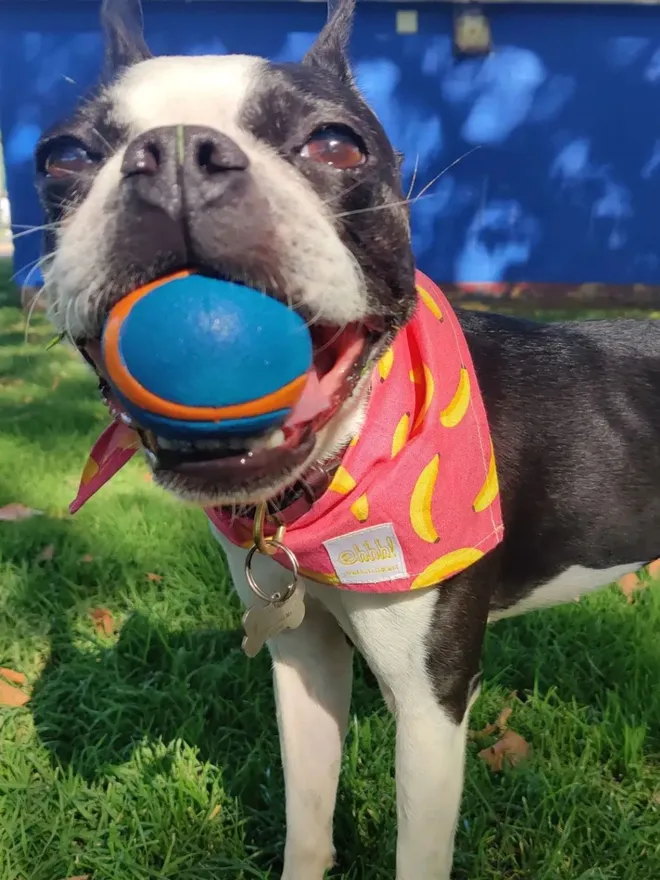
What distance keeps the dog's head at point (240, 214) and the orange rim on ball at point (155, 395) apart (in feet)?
0.14

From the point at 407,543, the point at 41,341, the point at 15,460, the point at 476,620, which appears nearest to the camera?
the point at 407,543

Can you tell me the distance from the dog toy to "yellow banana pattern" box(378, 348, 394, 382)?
45 centimetres

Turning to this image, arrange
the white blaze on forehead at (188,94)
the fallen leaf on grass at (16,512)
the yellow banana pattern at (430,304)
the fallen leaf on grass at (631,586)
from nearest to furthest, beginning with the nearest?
the white blaze on forehead at (188,94) < the yellow banana pattern at (430,304) < the fallen leaf on grass at (631,586) < the fallen leaf on grass at (16,512)

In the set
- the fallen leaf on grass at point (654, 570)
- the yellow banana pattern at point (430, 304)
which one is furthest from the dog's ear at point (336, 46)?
the fallen leaf on grass at point (654, 570)

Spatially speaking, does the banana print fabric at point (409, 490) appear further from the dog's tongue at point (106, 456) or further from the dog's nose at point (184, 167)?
the dog's nose at point (184, 167)

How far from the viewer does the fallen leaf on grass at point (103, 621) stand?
3213 millimetres

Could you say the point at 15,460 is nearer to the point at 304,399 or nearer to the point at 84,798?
the point at 84,798

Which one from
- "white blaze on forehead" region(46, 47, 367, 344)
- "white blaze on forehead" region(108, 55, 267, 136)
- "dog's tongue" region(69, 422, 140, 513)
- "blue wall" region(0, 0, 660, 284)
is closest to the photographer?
"white blaze on forehead" region(46, 47, 367, 344)

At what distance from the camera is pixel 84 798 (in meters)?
2.46

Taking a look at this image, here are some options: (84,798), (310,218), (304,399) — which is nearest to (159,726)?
(84,798)

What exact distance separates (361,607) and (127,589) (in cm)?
175

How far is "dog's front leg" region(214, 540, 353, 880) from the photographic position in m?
2.22

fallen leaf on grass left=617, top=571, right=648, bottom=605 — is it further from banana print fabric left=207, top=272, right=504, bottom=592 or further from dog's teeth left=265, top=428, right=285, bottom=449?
dog's teeth left=265, top=428, right=285, bottom=449

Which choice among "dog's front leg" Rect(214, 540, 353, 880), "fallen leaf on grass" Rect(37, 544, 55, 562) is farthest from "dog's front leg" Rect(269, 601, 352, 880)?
"fallen leaf on grass" Rect(37, 544, 55, 562)
